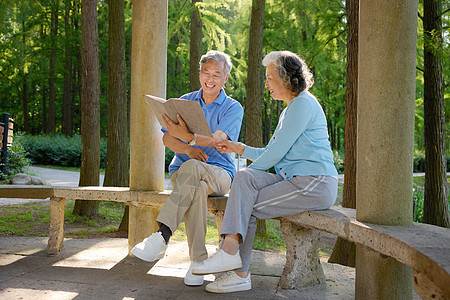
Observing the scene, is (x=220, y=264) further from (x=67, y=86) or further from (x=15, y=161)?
(x=67, y=86)

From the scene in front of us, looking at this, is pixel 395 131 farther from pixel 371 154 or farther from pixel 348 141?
pixel 348 141

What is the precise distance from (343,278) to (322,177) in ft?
3.61

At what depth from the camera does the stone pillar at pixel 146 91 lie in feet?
14.6

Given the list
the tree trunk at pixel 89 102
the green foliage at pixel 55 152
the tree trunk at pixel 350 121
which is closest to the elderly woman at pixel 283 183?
the tree trunk at pixel 350 121

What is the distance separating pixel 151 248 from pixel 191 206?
444 mm

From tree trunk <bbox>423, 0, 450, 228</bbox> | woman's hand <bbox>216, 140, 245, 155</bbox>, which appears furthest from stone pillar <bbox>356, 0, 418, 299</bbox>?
tree trunk <bbox>423, 0, 450, 228</bbox>

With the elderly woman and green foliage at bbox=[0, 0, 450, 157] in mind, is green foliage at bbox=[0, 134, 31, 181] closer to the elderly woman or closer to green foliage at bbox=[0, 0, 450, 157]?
green foliage at bbox=[0, 0, 450, 157]

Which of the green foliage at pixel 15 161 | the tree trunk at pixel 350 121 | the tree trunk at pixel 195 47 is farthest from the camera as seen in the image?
the green foliage at pixel 15 161

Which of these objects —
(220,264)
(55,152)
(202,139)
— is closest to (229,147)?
(202,139)

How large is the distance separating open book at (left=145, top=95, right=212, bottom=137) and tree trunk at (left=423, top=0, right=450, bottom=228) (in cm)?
474

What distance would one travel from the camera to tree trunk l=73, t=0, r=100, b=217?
6980mm

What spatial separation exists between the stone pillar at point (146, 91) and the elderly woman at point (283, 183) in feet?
4.54

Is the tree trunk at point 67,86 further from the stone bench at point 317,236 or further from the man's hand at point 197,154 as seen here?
the man's hand at point 197,154

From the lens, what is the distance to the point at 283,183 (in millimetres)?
3328
